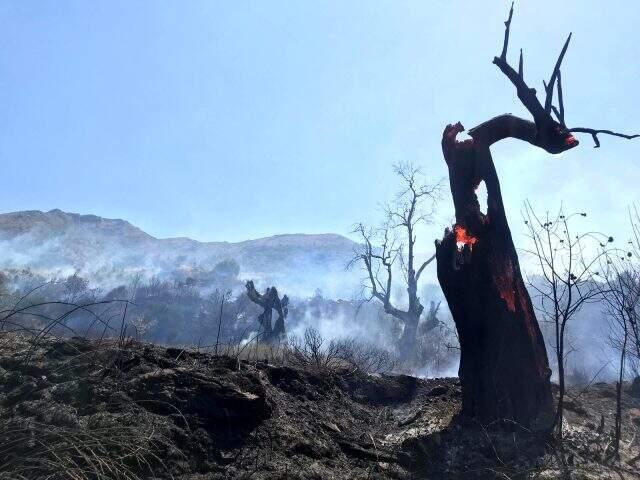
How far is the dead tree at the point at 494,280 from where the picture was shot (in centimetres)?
462

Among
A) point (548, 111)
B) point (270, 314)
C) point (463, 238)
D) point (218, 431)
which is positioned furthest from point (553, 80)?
point (270, 314)

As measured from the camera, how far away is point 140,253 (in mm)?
82750

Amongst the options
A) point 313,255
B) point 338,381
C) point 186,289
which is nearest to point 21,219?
point 186,289

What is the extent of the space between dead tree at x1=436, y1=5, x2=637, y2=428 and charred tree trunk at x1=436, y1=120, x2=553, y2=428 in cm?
1

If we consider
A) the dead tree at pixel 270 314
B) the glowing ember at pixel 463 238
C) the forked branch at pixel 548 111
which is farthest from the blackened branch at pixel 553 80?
the dead tree at pixel 270 314

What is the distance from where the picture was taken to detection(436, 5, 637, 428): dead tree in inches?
182

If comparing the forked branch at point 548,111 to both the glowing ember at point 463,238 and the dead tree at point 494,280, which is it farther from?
the glowing ember at point 463,238

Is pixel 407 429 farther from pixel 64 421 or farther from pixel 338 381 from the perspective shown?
pixel 64 421

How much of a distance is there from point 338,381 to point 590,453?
2.85 metres

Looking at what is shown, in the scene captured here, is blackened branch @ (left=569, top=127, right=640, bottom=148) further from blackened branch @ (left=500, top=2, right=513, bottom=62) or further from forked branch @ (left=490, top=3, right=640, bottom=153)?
blackened branch @ (left=500, top=2, right=513, bottom=62)

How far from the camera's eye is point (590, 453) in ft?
13.5

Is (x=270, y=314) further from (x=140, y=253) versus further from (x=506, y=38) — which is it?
(x=140, y=253)

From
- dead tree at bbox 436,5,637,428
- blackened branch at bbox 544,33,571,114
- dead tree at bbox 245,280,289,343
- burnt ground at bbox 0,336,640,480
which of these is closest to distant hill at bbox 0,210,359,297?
dead tree at bbox 245,280,289,343

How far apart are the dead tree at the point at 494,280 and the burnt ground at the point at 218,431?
0.38 meters
